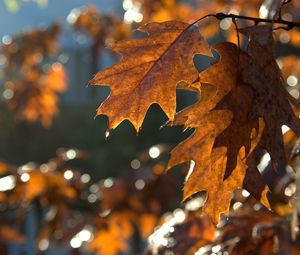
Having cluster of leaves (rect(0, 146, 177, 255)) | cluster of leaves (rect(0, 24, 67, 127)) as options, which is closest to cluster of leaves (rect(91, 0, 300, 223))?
cluster of leaves (rect(0, 146, 177, 255))

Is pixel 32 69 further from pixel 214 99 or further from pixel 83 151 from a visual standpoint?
pixel 214 99

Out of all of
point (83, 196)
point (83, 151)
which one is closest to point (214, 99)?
point (83, 196)

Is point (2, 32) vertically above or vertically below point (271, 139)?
below

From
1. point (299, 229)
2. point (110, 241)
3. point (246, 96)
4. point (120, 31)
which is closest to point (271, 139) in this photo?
point (246, 96)

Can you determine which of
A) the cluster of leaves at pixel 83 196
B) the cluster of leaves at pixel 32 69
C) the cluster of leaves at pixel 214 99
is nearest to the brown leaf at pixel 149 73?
the cluster of leaves at pixel 214 99

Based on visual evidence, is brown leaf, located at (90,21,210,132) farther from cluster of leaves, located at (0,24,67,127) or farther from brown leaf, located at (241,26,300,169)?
cluster of leaves, located at (0,24,67,127)

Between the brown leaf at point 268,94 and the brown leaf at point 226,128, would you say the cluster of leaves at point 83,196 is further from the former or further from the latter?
Answer: the brown leaf at point 268,94

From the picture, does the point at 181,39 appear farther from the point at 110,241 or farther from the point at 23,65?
the point at 23,65
